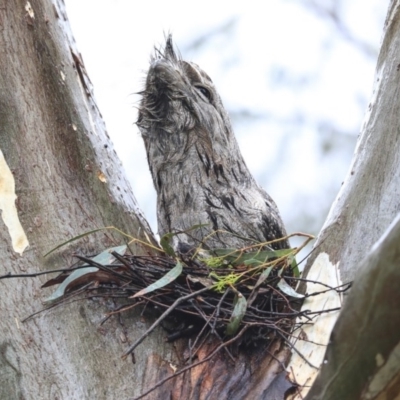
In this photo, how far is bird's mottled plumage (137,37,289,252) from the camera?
2.81 m

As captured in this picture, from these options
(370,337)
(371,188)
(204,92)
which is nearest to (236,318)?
(371,188)

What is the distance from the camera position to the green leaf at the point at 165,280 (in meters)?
1.79

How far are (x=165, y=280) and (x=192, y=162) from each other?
1102 mm

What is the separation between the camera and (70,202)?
2.00m

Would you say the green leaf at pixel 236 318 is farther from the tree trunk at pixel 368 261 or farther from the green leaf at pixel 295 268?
the green leaf at pixel 295 268

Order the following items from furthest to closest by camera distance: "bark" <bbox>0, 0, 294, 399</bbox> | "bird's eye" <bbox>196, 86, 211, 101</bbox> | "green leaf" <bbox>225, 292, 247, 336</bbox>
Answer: "bird's eye" <bbox>196, 86, 211, 101</bbox>, "green leaf" <bbox>225, 292, 247, 336</bbox>, "bark" <bbox>0, 0, 294, 399</bbox>

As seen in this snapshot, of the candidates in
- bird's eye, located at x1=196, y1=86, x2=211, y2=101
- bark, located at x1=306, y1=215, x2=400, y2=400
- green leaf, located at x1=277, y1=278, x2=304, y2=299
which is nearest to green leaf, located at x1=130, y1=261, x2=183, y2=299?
green leaf, located at x1=277, y1=278, x2=304, y2=299

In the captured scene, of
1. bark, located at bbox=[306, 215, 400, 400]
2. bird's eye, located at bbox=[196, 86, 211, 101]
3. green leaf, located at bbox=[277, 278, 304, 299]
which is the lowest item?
bark, located at bbox=[306, 215, 400, 400]

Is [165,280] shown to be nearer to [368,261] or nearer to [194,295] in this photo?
[194,295]

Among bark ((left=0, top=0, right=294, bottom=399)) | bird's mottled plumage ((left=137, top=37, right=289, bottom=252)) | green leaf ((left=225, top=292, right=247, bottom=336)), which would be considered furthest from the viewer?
bird's mottled plumage ((left=137, top=37, right=289, bottom=252))

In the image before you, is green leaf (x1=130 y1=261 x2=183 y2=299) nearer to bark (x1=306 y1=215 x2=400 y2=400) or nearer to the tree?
the tree

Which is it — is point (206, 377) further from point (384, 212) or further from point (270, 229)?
point (270, 229)

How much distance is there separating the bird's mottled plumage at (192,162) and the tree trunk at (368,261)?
75cm

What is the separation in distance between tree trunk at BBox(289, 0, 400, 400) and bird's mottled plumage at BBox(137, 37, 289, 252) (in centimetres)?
75
